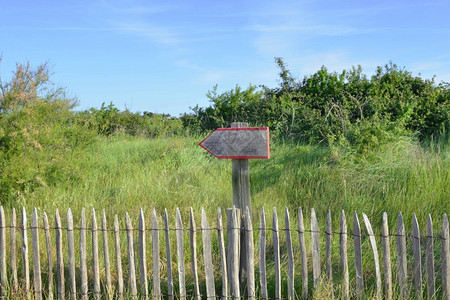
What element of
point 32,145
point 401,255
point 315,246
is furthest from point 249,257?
point 32,145

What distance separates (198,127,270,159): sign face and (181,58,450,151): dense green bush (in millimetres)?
6565

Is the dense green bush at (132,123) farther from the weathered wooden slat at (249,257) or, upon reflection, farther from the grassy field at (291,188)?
the weathered wooden slat at (249,257)

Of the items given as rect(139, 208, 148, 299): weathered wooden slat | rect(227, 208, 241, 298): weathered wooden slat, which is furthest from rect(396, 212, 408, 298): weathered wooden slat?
rect(139, 208, 148, 299): weathered wooden slat

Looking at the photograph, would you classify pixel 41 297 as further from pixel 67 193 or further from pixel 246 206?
pixel 67 193

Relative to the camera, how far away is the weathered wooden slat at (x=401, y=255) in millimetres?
4039

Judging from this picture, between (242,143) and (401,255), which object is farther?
(242,143)

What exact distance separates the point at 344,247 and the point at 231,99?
10.9 metres

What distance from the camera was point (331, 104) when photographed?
497 inches

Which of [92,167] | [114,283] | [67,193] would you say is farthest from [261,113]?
[114,283]

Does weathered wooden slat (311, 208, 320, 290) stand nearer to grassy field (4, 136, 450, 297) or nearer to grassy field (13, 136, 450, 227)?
grassy field (4, 136, 450, 297)

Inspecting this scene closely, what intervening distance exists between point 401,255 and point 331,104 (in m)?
8.94

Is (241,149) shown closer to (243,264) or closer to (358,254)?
(243,264)

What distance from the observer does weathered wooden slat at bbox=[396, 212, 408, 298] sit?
404 cm

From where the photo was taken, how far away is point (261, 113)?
13.7 metres
